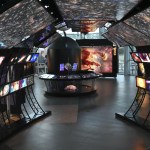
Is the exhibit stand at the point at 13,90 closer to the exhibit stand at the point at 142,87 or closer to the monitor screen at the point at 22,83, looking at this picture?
the monitor screen at the point at 22,83

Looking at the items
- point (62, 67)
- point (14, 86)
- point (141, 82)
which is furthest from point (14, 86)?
point (62, 67)

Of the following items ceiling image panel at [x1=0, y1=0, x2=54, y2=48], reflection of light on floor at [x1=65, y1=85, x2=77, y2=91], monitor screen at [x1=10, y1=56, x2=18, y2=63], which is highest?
ceiling image panel at [x1=0, y1=0, x2=54, y2=48]

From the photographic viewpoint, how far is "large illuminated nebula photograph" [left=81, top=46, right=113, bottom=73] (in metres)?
24.2

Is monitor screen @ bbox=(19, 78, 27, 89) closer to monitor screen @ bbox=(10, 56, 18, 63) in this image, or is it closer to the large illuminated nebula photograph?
monitor screen @ bbox=(10, 56, 18, 63)

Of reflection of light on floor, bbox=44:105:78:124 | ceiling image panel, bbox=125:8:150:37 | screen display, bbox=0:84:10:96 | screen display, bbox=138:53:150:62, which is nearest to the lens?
screen display, bbox=0:84:10:96

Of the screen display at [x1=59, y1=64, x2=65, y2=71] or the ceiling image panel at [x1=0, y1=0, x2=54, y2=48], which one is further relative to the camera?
the screen display at [x1=59, y1=64, x2=65, y2=71]

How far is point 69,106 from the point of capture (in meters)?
11.9

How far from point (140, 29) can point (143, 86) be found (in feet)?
14.7

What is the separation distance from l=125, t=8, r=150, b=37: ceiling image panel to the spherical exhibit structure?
5.47m

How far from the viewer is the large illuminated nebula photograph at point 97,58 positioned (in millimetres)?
24219

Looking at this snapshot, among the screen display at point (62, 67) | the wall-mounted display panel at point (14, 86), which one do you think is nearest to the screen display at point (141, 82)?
the wall-mounted display panel at point (14, 86)

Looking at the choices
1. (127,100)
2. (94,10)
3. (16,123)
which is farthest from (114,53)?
(16,123)

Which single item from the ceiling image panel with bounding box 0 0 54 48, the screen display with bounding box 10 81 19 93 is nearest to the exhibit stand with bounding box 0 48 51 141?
the screen display with bounding box 10 81 19 93

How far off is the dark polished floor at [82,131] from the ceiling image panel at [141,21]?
138 inches
